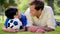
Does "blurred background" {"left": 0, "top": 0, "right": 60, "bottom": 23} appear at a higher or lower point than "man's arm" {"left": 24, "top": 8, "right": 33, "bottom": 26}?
higher

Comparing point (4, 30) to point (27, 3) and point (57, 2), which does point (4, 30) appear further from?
point (57, 2)

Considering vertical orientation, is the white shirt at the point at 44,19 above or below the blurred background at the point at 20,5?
below

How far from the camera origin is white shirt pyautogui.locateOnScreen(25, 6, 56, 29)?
122 centimetres

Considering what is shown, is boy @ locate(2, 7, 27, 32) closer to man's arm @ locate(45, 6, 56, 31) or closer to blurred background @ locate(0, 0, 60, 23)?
blurred background @ locate(0, 0, 60, 23)

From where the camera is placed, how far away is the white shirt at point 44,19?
1219 mm

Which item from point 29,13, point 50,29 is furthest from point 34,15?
point 50,29

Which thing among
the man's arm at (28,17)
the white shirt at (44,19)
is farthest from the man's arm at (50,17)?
the man's arm at (28,17)

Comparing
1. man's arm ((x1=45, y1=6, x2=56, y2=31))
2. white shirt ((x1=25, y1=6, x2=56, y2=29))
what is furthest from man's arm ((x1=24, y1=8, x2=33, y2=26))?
man's arm ((x1=45, y1=6, x2=56, y2=31))

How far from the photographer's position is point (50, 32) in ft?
3.97

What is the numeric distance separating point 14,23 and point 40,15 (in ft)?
0.60

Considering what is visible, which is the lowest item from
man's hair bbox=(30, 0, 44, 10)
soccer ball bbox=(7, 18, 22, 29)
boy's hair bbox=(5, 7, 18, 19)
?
soccer ball bbox=(7, 18, 22, 29)

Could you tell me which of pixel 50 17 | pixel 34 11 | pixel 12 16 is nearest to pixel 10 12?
pixel 12 16

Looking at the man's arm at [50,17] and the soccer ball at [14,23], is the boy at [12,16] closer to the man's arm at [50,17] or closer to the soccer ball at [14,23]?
the soccer ball at [14,23]

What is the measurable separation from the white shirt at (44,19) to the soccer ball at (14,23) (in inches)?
2.8
